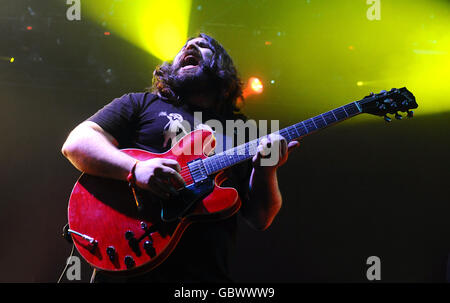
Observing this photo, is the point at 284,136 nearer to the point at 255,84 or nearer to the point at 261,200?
the point at 261,200

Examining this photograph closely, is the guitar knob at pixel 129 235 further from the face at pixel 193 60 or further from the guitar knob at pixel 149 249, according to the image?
the face at pixel 193 60

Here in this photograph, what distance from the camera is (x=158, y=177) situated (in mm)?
1430

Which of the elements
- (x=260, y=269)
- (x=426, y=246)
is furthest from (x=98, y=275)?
(x=426, y=246)

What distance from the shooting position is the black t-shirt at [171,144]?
141cm

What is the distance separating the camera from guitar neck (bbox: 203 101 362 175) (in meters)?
1.62

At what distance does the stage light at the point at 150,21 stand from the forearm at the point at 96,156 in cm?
215

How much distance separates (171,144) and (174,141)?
3 centimetres

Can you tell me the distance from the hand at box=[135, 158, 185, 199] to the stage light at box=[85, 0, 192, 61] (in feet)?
7.63

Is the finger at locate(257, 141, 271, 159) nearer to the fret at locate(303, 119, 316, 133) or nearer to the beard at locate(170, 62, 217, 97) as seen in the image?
the fret at locate(303, 119, 316, 133)
